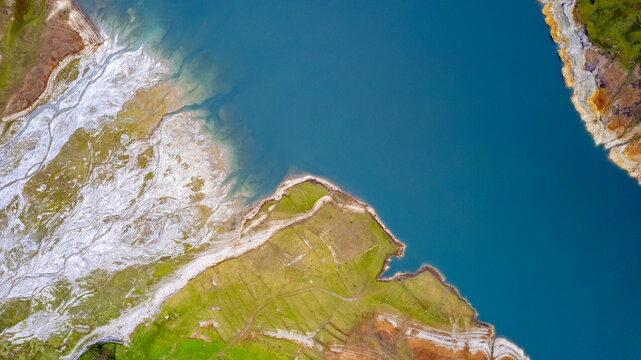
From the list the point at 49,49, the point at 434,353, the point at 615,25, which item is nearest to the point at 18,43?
the point at 49,49

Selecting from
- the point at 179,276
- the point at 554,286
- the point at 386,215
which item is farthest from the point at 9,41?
the point at 554,286

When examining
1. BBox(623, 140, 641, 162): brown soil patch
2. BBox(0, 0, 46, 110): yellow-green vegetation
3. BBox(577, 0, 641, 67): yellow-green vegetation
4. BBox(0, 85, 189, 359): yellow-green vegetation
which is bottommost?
BBox(0, 85, 189, 359): yellow-green vegetation

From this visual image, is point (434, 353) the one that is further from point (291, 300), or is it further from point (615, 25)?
point (615, 25)

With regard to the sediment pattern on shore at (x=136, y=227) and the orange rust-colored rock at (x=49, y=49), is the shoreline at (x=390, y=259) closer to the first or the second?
the sediment pattern on shore at (x=136, y=227)

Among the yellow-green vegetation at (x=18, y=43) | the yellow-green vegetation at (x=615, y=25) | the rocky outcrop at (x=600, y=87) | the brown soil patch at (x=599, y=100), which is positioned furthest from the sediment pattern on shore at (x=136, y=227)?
the yellow-green vegetation at (x=615, y=25)

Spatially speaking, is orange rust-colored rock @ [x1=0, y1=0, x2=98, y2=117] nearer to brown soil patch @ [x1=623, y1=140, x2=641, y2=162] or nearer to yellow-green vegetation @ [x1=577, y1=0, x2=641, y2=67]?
yellow-green vegetation @ [x1=577, y1=0, x2=641, y2=67]

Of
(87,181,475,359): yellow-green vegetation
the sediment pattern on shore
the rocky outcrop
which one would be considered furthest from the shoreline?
the rocky outcrop
